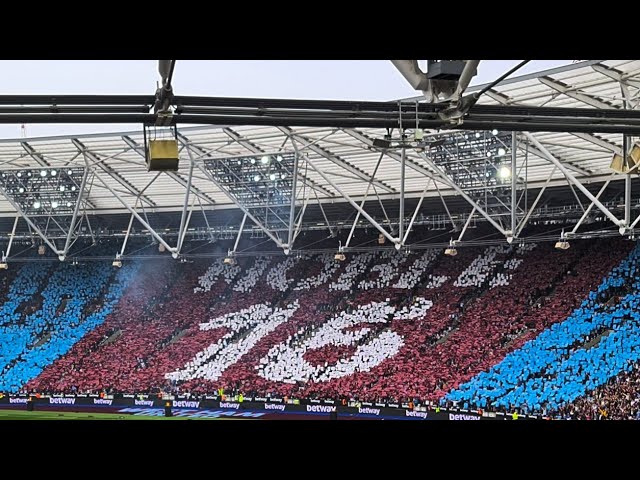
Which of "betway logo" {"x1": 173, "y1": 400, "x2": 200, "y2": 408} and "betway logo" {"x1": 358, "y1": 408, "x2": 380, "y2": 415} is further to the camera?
"betway logo" {"x1": 173, "y1": 400, "x2": 200, "y2": 408}

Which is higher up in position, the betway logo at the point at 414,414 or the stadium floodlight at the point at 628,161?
the stadium floodlight at the point at 628,161

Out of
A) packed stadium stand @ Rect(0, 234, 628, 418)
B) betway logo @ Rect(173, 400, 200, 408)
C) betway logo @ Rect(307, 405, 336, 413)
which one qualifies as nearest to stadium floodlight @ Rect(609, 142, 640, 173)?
packed stadium stand @ Rect(0, 234, 628, 418)

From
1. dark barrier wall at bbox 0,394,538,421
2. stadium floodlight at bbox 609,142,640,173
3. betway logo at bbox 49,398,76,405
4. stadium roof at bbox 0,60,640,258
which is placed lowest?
betway logo at bbox 49,398,76,405

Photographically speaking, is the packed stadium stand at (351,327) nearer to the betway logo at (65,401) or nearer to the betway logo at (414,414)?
the betway logo at (414,414)

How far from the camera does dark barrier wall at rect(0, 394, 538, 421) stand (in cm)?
3203

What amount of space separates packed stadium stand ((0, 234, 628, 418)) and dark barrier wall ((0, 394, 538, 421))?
90cm

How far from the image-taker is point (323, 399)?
3503 cm

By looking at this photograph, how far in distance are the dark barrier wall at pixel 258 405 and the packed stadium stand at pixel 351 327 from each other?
90 centimetres

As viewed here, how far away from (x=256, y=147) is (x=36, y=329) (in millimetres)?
20075

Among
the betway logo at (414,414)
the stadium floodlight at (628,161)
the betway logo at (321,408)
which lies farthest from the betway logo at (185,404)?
the stadium floodlight at (628,161)

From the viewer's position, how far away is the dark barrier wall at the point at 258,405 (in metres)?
32.0

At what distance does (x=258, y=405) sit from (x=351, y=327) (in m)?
6.84

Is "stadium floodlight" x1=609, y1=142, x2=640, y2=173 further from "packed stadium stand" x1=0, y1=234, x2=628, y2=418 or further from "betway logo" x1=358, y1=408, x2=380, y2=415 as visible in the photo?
"betway logo" x1=358, y1=408, x2=380, y2=415
